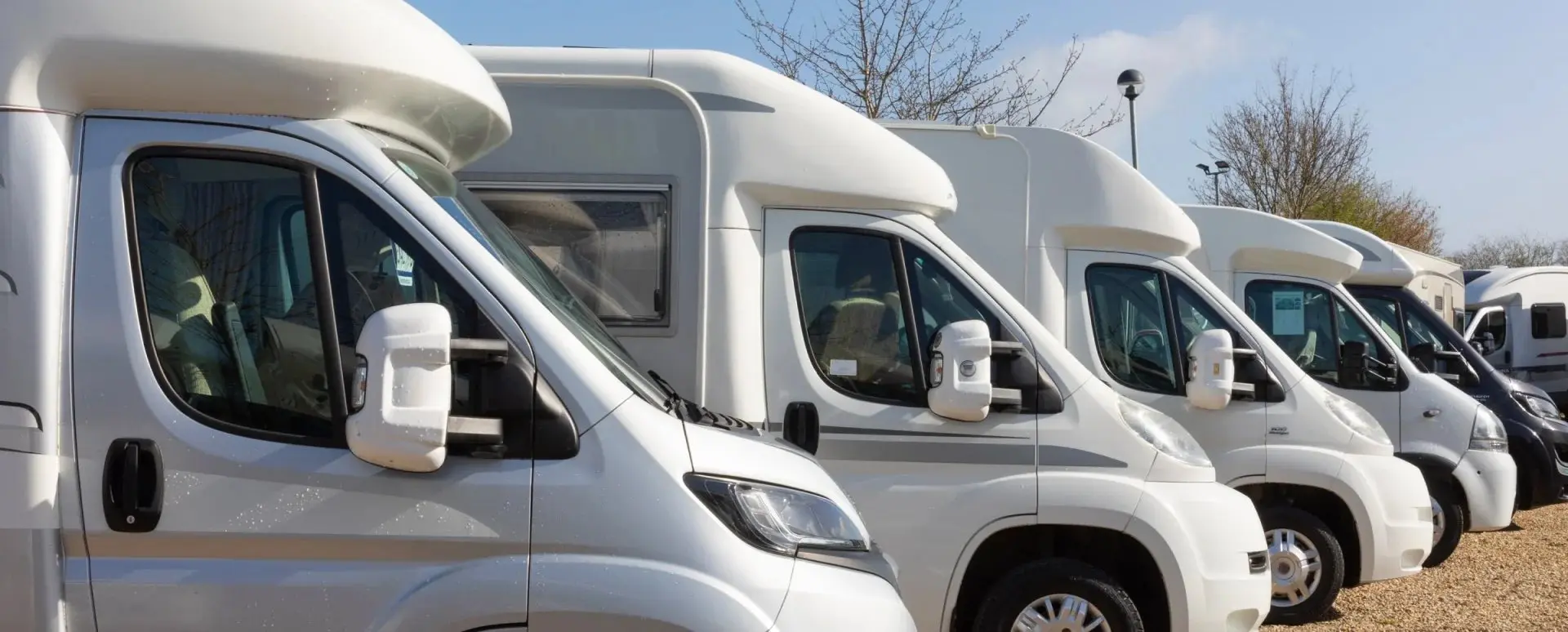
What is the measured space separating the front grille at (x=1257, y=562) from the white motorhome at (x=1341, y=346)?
12.2 feet

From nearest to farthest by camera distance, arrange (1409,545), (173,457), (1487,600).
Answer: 1. (173,457)
2. (1409,545)
3. (1487,600)

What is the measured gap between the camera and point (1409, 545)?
800cm

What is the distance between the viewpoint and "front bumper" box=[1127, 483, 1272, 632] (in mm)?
5402

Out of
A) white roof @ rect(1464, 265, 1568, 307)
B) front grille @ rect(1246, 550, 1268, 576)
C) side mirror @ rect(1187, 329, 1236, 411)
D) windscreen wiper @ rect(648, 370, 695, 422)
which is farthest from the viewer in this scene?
white roof @ rect(1464, 265, 1568, 307)

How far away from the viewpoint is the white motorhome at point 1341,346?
9.34 metres

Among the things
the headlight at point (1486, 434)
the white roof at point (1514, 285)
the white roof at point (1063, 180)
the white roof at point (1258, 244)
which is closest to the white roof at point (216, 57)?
the white roof at point (1063, 180)

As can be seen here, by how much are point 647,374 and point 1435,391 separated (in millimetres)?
7341

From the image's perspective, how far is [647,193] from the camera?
5.37 m

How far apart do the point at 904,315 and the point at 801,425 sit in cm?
97

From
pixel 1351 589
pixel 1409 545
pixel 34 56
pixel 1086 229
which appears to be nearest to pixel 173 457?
pixel 34 56

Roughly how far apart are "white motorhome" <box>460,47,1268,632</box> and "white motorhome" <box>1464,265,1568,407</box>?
13.7 meters

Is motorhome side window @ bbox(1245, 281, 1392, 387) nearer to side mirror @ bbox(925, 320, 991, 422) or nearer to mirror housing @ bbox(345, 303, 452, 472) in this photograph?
side mirror @ bbox(925, 320, 991, 422)

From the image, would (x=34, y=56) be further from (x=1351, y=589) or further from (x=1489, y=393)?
(x=1489, y=393)

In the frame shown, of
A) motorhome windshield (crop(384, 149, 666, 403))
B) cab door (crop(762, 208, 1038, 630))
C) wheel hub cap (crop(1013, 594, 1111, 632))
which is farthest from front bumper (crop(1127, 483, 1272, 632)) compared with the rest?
motorhome windshield (crop(384, 149, 666, 403))
